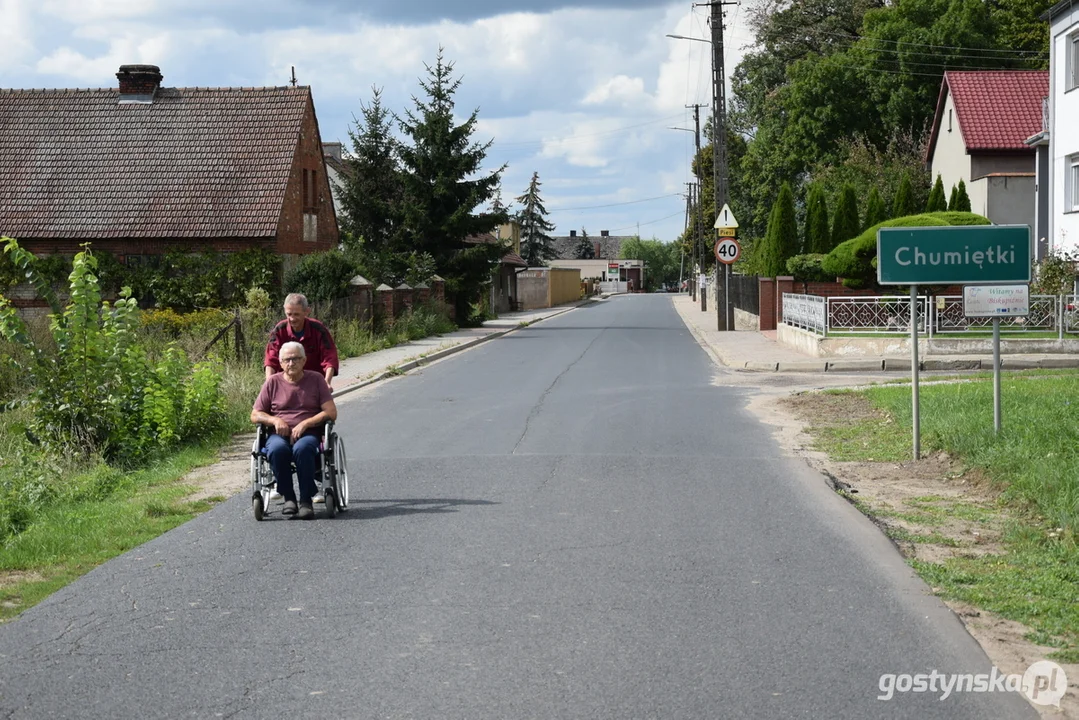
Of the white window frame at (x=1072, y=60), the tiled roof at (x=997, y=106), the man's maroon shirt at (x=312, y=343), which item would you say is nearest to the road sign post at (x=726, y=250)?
the white window frame at (x=1072, y=60)

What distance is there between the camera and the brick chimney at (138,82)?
3878cm

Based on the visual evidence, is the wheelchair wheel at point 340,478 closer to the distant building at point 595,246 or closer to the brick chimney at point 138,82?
the brick chimney at point 138,82

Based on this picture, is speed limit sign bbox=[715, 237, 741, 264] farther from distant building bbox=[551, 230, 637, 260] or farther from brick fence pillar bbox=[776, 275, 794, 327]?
distant building bbox=[551, 230, 637, 260]

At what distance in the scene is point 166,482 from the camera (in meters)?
11.3

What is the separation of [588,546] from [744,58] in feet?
223

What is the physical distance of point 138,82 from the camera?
1533 inches

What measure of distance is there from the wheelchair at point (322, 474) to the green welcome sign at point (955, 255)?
528cm

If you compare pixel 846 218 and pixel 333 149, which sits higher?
pixel 333 149

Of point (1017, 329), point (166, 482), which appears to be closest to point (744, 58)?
point (1017, 329)

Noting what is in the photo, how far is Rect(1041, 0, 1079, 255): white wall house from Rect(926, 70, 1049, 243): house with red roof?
11466mm

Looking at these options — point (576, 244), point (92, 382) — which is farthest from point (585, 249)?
point (92, 382)

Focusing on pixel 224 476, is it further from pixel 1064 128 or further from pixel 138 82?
pixel 138 82

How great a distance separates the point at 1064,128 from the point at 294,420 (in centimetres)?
2680

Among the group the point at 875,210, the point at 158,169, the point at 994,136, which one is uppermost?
Result: the point at 994,136
